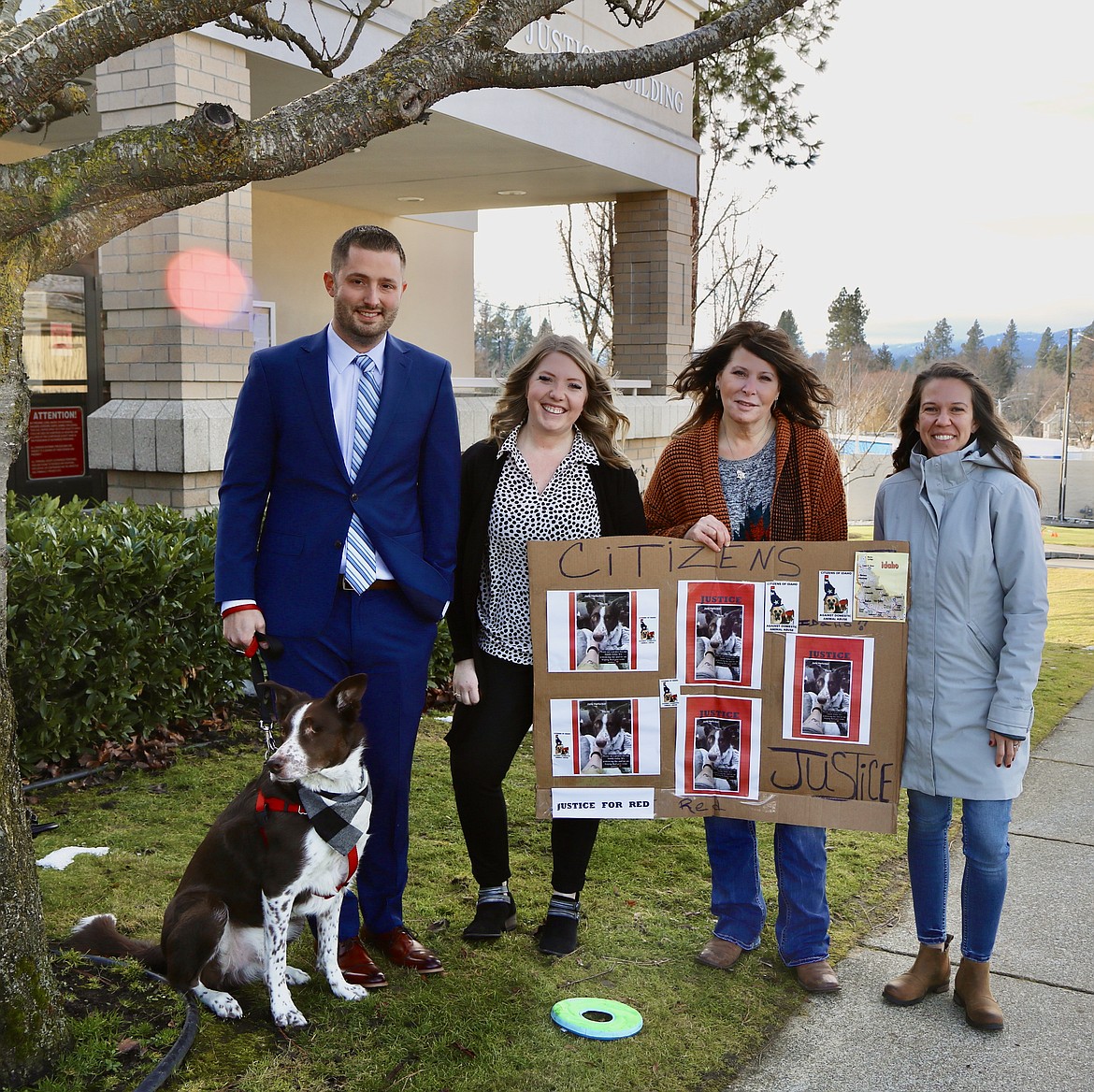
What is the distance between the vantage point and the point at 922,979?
387cm

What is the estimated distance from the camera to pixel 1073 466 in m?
65.8

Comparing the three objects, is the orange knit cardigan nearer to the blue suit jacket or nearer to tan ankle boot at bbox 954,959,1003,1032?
the blue suit jacket

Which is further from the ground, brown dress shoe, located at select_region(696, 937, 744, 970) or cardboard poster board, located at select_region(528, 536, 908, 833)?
cardboard poster board, located at select_region(528, 536, 908, 833)

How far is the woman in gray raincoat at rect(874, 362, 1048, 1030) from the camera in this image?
355cm

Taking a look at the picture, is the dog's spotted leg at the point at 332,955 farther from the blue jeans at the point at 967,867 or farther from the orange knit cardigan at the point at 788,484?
the blue jeans at the point at 967,867

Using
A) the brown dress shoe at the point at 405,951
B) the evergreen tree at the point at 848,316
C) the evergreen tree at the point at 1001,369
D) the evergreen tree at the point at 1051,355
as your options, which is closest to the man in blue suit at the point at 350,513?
the brown dress shoe at the point at 405,951

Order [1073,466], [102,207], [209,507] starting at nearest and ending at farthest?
[102,207]
[209,507]
[1073,466]

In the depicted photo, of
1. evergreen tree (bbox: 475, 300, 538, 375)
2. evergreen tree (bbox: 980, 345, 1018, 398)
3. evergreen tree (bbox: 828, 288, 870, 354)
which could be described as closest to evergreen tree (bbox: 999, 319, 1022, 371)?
evergreen tree (bbox: 980, 345, 1018, 398)

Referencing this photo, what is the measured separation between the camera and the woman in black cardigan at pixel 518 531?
4.04 metres

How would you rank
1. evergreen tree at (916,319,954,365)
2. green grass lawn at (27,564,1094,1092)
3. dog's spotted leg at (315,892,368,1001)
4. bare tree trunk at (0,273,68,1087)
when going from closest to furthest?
bare tree trunk at (0,273,68,1087)
green grass lawn at (27,564,1094,1092)
dog's spotted leg at (315,892,368,1001)
evergreen tree at (916,319,954,365)

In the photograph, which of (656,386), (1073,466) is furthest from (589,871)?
(1073,466)

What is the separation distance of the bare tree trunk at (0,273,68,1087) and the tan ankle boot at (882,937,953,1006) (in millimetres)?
2701

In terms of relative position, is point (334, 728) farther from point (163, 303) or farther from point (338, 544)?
point (163, 303)

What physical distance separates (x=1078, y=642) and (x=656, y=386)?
6078 mm
